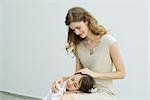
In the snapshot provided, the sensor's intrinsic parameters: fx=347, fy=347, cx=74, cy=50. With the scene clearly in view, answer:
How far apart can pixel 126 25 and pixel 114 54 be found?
1.46 m

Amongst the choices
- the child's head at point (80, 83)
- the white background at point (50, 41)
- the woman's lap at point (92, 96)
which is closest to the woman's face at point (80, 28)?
the child's head at point (80, 83)

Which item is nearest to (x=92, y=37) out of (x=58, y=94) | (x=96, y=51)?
(x=96, y=51)

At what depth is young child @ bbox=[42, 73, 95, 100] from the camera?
204cm

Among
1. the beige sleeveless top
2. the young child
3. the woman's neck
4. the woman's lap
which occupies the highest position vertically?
the woman's neck

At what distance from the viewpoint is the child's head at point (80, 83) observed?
2047mm

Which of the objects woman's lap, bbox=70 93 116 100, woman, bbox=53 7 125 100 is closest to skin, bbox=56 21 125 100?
woman, bbox=53 7 125 100

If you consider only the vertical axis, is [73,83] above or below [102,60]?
below

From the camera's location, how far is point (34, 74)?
4191 millimetres

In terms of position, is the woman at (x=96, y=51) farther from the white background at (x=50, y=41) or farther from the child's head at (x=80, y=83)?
the white background at (x=50, y=41)

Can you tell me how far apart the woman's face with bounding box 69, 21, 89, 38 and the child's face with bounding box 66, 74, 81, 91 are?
264 millimetres

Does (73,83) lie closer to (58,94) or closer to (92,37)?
(58,94)

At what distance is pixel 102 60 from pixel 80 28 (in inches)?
9.8

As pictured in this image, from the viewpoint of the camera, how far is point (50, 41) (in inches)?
159

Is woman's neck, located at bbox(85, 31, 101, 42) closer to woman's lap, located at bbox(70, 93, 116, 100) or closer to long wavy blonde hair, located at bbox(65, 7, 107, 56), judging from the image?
long wavy blonde hair, located at bbox(65, 7, 107, 56)
